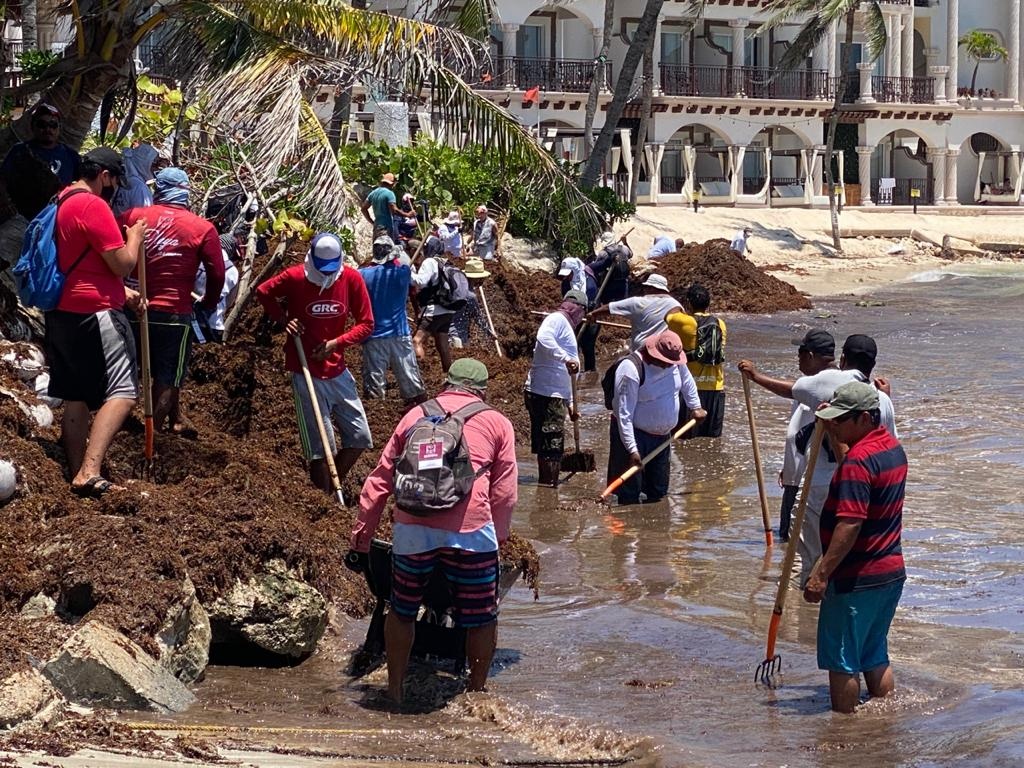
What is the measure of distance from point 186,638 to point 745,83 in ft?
152

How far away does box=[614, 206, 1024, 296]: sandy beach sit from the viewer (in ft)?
126

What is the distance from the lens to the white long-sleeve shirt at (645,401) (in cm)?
1176

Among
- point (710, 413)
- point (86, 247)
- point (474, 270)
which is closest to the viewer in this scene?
point (86, 247)

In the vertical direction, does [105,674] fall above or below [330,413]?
below

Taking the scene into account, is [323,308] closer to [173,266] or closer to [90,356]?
[173,266]

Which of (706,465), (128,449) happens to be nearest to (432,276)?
(706,465)

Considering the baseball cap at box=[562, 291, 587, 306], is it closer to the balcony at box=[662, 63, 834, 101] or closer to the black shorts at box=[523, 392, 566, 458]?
the black shorts at box=[523, 392, 566, 458]

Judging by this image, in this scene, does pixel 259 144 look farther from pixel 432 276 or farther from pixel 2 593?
pixel 2 593

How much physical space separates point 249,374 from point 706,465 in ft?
13.9

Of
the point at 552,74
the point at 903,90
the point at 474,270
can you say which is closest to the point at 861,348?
the point at 474,270

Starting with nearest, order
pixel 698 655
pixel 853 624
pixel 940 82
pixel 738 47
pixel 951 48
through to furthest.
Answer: pixel 853 624, pixel 698 655, pixel 738 47, pixel 940 82, pixel 951 48

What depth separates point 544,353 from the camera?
40.7 feet

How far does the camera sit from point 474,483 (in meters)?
6.88

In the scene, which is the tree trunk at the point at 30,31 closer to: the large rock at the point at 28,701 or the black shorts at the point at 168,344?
the black shorts at the point at 168,344
